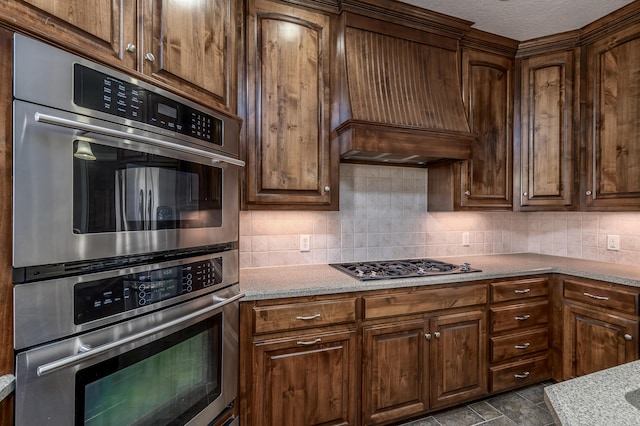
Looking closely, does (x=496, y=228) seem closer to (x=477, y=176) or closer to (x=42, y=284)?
(x=477, y=176)

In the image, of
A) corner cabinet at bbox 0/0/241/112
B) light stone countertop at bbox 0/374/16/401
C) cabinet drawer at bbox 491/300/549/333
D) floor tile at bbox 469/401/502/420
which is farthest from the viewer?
cabinet drawer at bbox 491/300/549/333

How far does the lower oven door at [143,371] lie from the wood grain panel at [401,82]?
1.39 m

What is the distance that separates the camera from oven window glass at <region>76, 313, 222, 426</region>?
0.96 m

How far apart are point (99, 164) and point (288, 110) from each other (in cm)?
120

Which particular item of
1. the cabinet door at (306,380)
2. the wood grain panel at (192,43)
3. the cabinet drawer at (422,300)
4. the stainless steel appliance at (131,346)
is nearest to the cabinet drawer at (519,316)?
the cabinet drawer at (422,300)

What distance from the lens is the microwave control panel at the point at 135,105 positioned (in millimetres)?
896

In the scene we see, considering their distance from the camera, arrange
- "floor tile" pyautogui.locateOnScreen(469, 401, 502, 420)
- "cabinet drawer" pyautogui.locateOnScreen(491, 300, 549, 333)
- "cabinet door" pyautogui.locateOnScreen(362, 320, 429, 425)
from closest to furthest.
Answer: "cabinet door" pyautogui.locateOnScreen(362, 320, 429, 425) → "floor tile" pyautogui.locateOnScreen(469, 401, 502, 420) → "cabinet drawer" pyautogui.locateOnScreen(491, 300, 549, 333)

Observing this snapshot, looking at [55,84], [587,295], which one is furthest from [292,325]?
[587,295]

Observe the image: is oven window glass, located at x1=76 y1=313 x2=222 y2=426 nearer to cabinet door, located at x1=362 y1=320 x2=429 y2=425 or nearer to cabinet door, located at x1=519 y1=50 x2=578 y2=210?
cabinet door, located at x1=362 y1=320 x2=429 y2=425

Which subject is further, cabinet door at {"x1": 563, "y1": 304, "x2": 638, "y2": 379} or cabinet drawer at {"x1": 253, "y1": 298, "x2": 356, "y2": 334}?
cabinet door at {"x1": 563, "y1": 304, "x2": 638, "y2": 379}

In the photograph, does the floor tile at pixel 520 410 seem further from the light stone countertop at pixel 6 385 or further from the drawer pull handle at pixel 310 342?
the light stone countertop at pixel 6 385

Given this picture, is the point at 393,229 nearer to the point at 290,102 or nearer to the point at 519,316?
the point at 519,316

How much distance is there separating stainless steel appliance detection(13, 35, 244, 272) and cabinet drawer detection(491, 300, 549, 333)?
194 centimetres

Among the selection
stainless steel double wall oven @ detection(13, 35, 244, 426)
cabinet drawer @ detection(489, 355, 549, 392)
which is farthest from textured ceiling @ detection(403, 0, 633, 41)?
cabinet drawer @ detection(489, 355, 549, 392)
